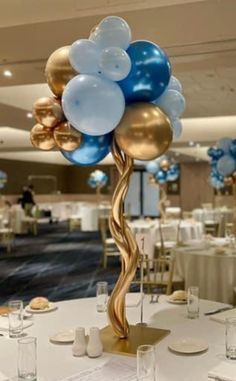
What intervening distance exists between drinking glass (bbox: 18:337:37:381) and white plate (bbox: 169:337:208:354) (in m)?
0.67

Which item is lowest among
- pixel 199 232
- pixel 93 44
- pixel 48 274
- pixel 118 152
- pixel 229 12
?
pixel 48 274

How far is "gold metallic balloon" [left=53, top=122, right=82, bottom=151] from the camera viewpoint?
86.2 inches

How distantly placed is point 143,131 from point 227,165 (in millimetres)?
4577

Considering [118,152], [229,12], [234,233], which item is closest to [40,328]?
[118,152]

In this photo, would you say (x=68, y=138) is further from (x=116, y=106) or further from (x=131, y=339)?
(x=131, y=339)

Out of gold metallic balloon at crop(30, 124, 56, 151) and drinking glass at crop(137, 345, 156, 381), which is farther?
gold metallic balloon at crop(30, 124, 56, 151)

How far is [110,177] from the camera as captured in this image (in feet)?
69.5

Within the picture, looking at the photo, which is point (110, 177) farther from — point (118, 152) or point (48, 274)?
→ point (118, 152)

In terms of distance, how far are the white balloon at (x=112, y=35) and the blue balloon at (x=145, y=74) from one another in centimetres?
7

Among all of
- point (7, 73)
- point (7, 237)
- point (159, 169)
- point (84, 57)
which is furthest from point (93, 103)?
point (7, 237)

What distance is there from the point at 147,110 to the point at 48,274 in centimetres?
616

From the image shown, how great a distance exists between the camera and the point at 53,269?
8.19m

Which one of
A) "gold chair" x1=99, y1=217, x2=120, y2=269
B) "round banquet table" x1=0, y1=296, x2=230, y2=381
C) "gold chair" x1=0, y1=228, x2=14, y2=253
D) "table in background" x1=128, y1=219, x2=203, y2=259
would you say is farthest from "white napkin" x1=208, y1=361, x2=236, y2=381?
"gold chair" x1=0, y1=228, x2=14, y2=253

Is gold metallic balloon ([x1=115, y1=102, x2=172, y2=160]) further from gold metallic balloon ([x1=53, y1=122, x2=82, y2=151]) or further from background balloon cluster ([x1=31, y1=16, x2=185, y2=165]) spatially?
gold metallic balloon ([x1=53, y1=122, x2=82, y2=151])
